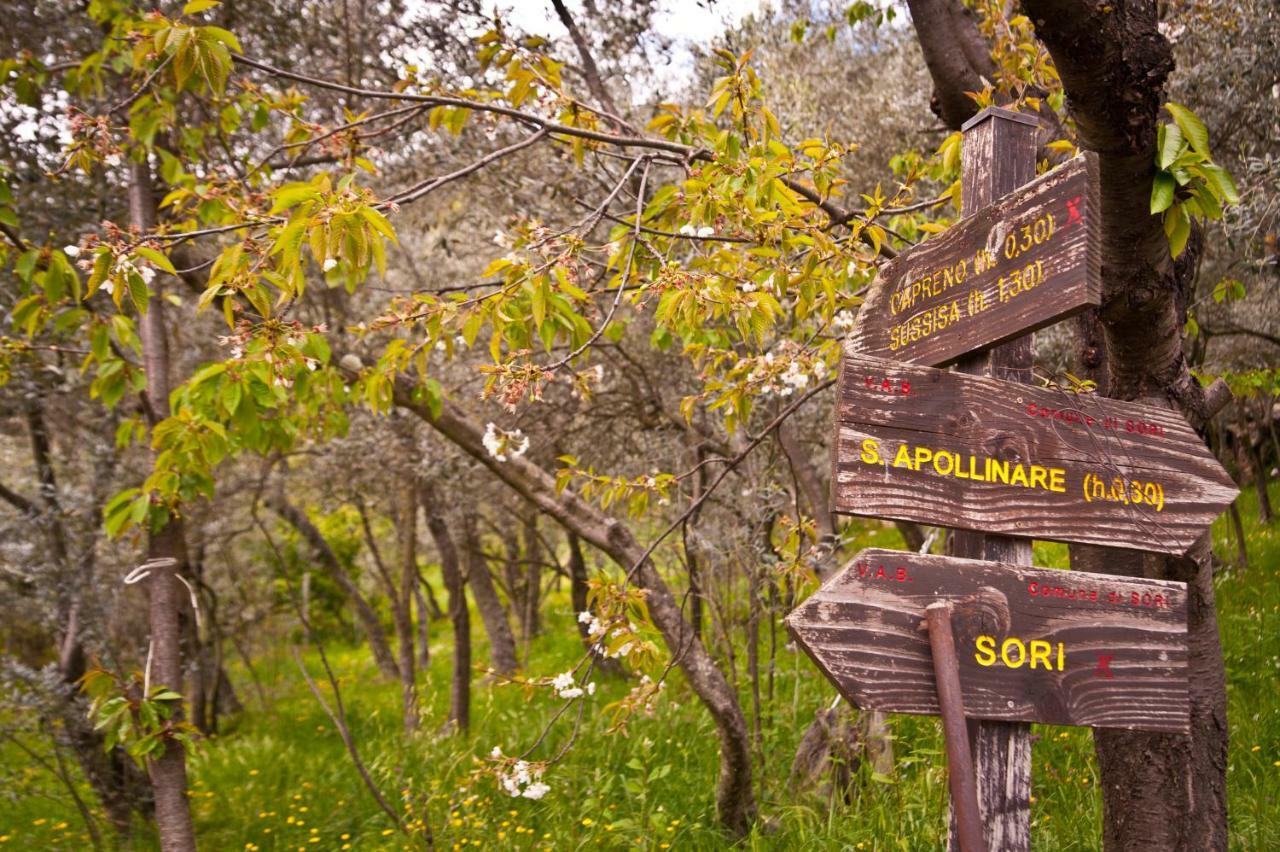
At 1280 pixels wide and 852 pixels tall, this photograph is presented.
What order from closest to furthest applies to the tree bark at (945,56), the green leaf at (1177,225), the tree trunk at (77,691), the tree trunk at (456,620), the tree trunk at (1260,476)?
the green leaf at (1177,225) < the tree bark at (945,56) < the tree trunk at (77,691) < the tree trunk at (456,620) < the tree trunk at (1260,476)

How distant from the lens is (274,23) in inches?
229

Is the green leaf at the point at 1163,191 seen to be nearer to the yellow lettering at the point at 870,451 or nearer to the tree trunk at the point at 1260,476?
the yellow lettering at the point at 870,451

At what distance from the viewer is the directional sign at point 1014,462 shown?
1773mm

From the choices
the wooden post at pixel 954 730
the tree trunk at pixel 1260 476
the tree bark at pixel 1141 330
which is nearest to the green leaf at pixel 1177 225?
the tree bark at pixel 1141 330

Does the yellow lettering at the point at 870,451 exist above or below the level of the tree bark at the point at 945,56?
below

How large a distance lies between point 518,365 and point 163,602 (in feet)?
7.64

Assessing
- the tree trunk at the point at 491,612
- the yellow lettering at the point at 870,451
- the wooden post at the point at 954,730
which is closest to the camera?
the wooden post at the point at 954,730

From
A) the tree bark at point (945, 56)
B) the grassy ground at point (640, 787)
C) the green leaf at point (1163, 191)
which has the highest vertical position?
the tree bark at point (945, 56)

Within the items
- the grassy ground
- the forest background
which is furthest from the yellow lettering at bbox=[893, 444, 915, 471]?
the grassy ground

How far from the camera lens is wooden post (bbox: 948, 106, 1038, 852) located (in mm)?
1826

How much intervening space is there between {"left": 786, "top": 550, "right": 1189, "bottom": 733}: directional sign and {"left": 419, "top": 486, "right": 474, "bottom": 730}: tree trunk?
586cm

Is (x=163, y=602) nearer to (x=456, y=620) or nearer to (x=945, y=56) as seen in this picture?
(x=945, y=56)

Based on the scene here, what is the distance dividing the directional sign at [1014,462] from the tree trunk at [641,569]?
2.18 m

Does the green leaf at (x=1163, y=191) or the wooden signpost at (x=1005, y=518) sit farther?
the green leaf at (x=1163, y=191)
